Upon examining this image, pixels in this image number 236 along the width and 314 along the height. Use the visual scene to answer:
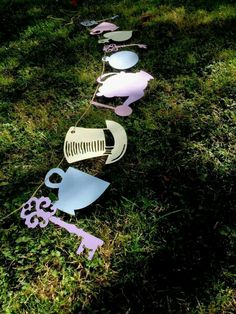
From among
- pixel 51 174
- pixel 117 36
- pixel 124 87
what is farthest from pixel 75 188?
pixel 117 36

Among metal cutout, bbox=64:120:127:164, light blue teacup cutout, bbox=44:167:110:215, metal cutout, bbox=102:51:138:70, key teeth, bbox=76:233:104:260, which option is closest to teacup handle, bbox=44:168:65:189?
light blue teacup cutout, bbox=44:167:110:215

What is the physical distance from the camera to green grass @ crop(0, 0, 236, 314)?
1.75m

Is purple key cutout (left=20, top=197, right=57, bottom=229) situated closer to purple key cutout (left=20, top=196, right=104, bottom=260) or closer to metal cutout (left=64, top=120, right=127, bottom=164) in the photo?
purple key cutout (left=20, top=196, right=104, bottom=260)

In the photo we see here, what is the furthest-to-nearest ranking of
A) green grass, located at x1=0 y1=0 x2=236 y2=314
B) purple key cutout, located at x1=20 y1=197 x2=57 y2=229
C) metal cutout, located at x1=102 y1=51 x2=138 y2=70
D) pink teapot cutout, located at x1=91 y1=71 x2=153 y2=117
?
1. metal cutout, located at x1=102 y1=51 x2=138 y2=70
2. pink teapot cutout, located at x1=91 y1=71 x2=153 y2=117
3. purple key cutout, located at x1=20 y1=197 x2=57 y2=229
4. green grass, located at x1=0 y1=0 x2=236 y2=314

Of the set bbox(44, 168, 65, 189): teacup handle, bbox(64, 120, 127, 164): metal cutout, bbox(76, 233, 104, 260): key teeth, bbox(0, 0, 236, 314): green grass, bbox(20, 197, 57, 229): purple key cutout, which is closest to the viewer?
bbox(0, 0, 236, 314): green grass

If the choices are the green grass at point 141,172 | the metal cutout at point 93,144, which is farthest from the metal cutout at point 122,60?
the metal cutout at point 93,144

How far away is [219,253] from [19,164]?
1.41 meters

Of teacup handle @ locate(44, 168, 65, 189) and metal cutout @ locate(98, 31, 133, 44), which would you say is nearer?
teacup handle @ locate(44, 168, 65, 189)

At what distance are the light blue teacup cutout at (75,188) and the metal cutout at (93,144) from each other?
5.2 inches

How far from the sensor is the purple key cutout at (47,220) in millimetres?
1913

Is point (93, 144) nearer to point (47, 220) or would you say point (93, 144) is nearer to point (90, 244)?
point (47, 220)

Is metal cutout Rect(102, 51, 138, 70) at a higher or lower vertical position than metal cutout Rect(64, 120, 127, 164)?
higher

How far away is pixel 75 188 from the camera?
7.11 ft

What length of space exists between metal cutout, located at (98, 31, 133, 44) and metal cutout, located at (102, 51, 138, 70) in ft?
0.80
